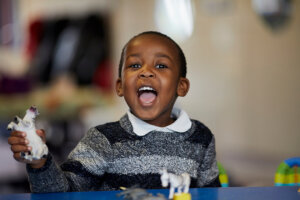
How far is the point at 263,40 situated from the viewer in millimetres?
4219

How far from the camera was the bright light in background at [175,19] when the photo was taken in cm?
458

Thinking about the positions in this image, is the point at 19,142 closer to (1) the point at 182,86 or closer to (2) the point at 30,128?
(2) the point at 30,128

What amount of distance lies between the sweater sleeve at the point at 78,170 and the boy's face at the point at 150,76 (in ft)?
0.31

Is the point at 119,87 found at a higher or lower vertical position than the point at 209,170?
higher

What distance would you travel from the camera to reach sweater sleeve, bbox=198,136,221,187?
3.86 ft

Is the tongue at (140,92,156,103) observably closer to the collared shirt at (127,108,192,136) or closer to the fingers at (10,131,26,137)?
the collared shirt at (127,108,192,136)

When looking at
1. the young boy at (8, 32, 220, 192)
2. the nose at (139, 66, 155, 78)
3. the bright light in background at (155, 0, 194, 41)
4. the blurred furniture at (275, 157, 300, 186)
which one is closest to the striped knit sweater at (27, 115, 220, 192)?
the young boy at (8, 32, 220, 192)

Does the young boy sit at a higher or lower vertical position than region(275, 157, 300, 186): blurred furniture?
higher

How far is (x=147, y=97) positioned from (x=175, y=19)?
3554mm

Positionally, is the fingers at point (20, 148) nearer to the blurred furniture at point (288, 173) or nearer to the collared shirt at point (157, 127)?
the collared shirt at point (157, 127)

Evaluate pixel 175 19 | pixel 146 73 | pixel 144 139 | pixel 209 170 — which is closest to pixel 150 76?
pixel 146 73

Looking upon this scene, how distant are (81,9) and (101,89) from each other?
2.90ft

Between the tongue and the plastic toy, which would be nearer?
the plastic toy

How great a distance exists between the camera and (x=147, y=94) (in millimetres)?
1138
